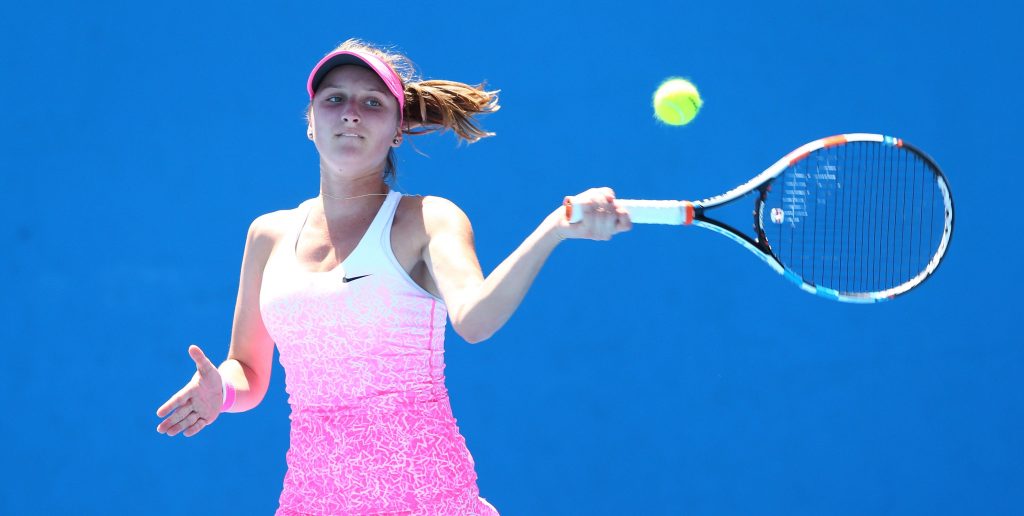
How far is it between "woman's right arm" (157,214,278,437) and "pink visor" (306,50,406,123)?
0.95 feet

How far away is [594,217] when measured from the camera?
178 cm

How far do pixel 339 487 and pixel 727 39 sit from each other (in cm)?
216

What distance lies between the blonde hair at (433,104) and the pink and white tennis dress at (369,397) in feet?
1.05

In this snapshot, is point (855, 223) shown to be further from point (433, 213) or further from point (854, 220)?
point (433, 213)

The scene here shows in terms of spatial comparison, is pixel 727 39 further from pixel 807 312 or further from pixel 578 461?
pixel 578 461

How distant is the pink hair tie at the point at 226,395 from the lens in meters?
2.19

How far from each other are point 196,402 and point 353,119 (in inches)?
22.0

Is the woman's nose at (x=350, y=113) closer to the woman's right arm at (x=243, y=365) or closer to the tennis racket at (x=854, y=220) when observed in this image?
the woman's right arm at (x=243, y=365)

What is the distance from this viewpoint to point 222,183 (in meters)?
3.78

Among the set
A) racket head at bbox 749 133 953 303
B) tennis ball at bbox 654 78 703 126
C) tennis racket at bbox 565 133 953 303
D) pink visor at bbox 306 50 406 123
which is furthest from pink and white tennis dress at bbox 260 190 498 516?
tennis ball at bbox 654 78 703 126

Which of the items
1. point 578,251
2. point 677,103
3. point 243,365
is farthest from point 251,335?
point 578,251

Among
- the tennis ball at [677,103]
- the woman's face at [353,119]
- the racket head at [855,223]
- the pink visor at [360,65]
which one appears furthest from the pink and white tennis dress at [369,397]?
the tennis ball at [677,103]

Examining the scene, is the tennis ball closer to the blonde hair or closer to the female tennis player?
the blonde hair

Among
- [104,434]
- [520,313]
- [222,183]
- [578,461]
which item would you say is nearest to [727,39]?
[520,313]
